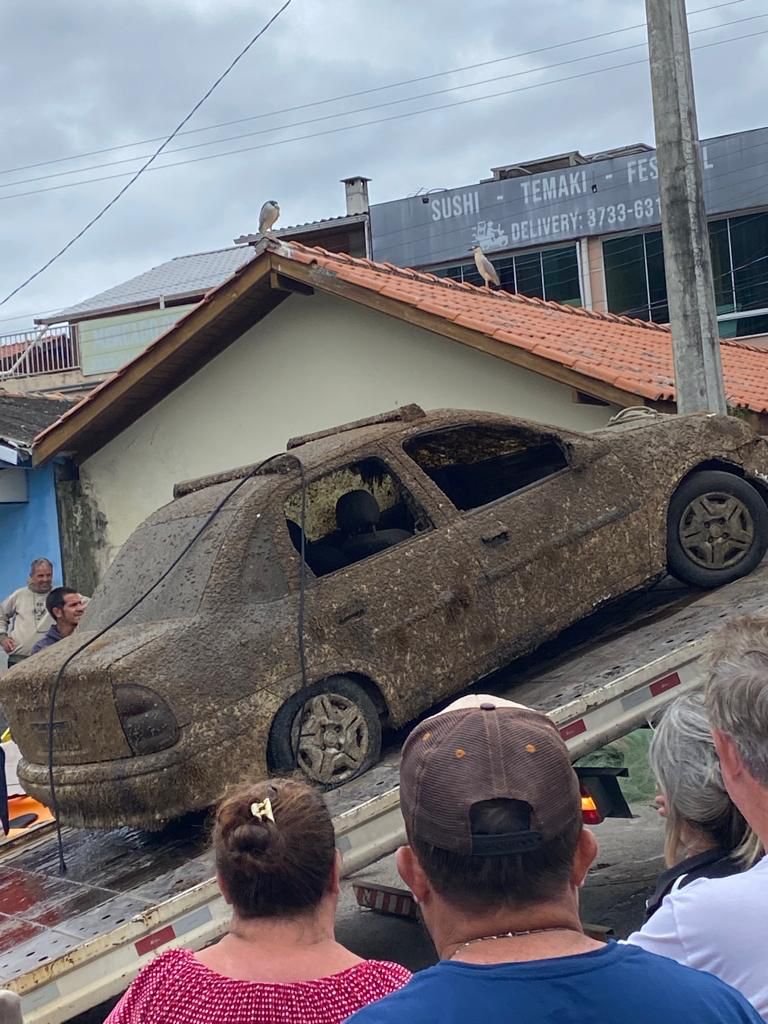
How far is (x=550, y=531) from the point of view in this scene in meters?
6.29

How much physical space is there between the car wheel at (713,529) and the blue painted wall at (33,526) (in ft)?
34.0

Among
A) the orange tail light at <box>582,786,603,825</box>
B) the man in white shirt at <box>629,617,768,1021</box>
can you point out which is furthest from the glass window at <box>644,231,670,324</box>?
the man in white shirt at <box>629,617,768,1021</box>

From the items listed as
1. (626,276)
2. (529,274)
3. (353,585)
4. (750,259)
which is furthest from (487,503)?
(529,274)

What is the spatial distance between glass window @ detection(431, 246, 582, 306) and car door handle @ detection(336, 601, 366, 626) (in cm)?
2527

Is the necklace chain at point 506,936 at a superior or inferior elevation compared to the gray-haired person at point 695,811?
superior

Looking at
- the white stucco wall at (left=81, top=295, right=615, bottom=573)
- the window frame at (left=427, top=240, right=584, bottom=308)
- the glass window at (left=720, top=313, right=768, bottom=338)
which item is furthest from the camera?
the window frame at (left=427, top=240, right=584, bottom=308)

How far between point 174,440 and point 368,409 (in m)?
2.62

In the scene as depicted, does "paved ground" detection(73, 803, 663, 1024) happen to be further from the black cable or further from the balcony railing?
the balcony railing

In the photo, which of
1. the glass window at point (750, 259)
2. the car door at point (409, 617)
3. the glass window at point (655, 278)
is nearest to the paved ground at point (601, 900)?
the car door at point (409, 617)

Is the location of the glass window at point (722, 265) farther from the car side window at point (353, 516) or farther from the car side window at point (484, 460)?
the car side window at point (353, 516)

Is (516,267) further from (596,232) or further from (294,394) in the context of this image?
(294,394)

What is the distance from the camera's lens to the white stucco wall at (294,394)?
1261cm

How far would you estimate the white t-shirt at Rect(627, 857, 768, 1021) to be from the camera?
6.84 feet

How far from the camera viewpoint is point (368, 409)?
1348cm
